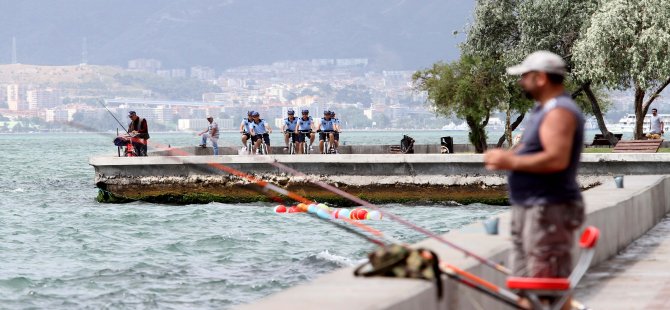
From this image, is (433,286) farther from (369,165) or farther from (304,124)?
(304,124)

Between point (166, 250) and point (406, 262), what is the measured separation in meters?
21.5

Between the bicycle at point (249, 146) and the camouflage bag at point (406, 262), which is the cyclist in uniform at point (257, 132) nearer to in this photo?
the bicycle at point (249, 146)

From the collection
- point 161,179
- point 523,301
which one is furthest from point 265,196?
point 523,301

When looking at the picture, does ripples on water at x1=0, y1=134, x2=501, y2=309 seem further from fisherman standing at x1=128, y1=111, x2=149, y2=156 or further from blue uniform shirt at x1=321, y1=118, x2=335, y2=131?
blue uniform shirt at x1=321, y1=118, x2=335, y2=131

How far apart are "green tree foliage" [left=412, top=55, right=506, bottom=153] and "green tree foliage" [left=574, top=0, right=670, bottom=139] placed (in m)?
7.49

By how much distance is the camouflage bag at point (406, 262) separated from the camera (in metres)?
7.27

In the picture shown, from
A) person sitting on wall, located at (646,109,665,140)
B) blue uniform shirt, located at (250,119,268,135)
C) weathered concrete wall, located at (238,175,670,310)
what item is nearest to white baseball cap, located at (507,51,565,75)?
weathered concrete wall, located at (238,175,670,310)

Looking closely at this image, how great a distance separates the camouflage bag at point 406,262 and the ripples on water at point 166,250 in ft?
37.8

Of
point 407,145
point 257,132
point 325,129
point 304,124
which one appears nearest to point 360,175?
point 304,124

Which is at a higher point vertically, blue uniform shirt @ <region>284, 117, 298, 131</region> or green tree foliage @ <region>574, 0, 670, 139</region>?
green tree foliage @ <region>574, 0, 670, 139</region>

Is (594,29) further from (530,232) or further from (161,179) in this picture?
(530,232)

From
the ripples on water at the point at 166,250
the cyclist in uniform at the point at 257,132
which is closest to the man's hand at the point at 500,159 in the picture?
the ripples on water at the point at 166,250

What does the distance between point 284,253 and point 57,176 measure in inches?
1878

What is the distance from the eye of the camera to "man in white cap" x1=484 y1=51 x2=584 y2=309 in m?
7.25
